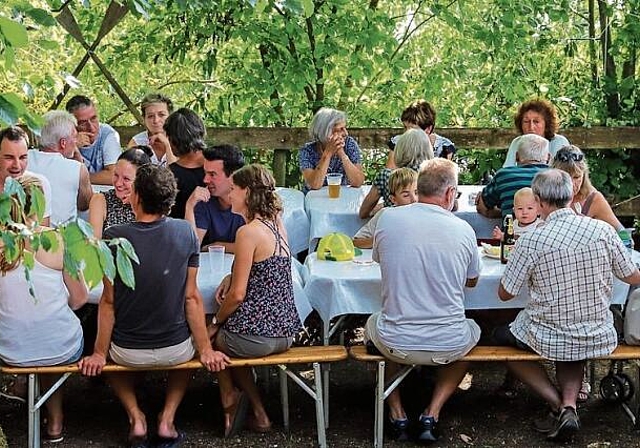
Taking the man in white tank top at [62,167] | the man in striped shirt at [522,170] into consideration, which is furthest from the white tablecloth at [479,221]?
the man in white tank top at [62,167]

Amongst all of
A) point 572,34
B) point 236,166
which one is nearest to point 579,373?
point 236,166

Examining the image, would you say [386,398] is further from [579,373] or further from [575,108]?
[575,108]

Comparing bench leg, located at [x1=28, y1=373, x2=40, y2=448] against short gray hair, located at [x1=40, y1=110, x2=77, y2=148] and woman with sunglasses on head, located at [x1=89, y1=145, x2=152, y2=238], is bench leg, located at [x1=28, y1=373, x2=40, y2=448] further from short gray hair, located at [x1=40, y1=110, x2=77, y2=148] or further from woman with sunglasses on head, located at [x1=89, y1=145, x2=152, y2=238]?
short gray hair, located at [x1=40, y1=110, x2=77, y2=148]

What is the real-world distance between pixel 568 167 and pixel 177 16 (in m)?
4.09

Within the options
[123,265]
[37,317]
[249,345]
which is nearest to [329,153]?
[249,345]

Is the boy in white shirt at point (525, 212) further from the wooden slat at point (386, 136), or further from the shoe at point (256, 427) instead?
the wooden slat at point (386, 136)

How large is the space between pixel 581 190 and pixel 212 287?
1.86 metres

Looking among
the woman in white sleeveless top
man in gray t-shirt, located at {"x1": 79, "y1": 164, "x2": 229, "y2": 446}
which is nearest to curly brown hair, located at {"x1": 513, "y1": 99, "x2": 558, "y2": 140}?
man in gray t-shirt, located at {"x1": 79, "y1": 164, "x2": 229, "y2": 446}

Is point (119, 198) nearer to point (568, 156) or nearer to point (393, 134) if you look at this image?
point (568, 156)

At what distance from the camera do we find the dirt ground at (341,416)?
4.61 meters

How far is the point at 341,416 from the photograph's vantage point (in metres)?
4.91

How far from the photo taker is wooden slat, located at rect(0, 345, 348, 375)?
4266mm

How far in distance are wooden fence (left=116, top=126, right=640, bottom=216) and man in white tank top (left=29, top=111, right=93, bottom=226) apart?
7.07ft

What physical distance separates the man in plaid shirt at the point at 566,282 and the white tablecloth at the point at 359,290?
174 millimetres
